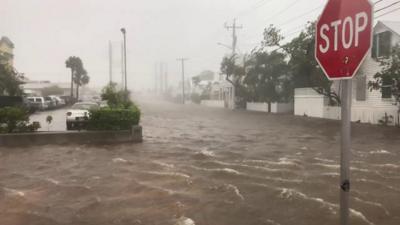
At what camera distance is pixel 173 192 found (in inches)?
309

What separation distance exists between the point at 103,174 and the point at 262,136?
414 inches

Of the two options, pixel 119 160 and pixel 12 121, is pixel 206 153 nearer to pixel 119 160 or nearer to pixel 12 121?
pixel 119 160

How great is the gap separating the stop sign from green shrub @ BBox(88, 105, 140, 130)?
557 inches

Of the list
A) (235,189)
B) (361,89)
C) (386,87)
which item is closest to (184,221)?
(235,189)

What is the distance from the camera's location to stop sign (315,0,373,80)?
253cm

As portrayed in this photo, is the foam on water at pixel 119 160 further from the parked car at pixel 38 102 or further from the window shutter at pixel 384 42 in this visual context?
the parked car at pixel 38 102

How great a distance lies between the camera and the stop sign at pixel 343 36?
2.53 metres

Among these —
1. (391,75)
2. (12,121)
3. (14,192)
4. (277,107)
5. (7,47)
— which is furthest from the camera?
(7,47)

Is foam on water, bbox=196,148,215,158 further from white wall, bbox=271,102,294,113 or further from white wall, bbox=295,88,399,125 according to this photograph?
white wall, bbox=271,102,294,113

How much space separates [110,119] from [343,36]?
14.4 meters

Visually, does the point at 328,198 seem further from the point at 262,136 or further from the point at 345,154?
the point at 262,136

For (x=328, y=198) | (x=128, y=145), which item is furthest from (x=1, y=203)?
(x=128, y=145)

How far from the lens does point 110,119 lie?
16.3 meters

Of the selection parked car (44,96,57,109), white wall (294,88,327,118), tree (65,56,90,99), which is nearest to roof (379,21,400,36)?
white wall (294,88,327,118)
